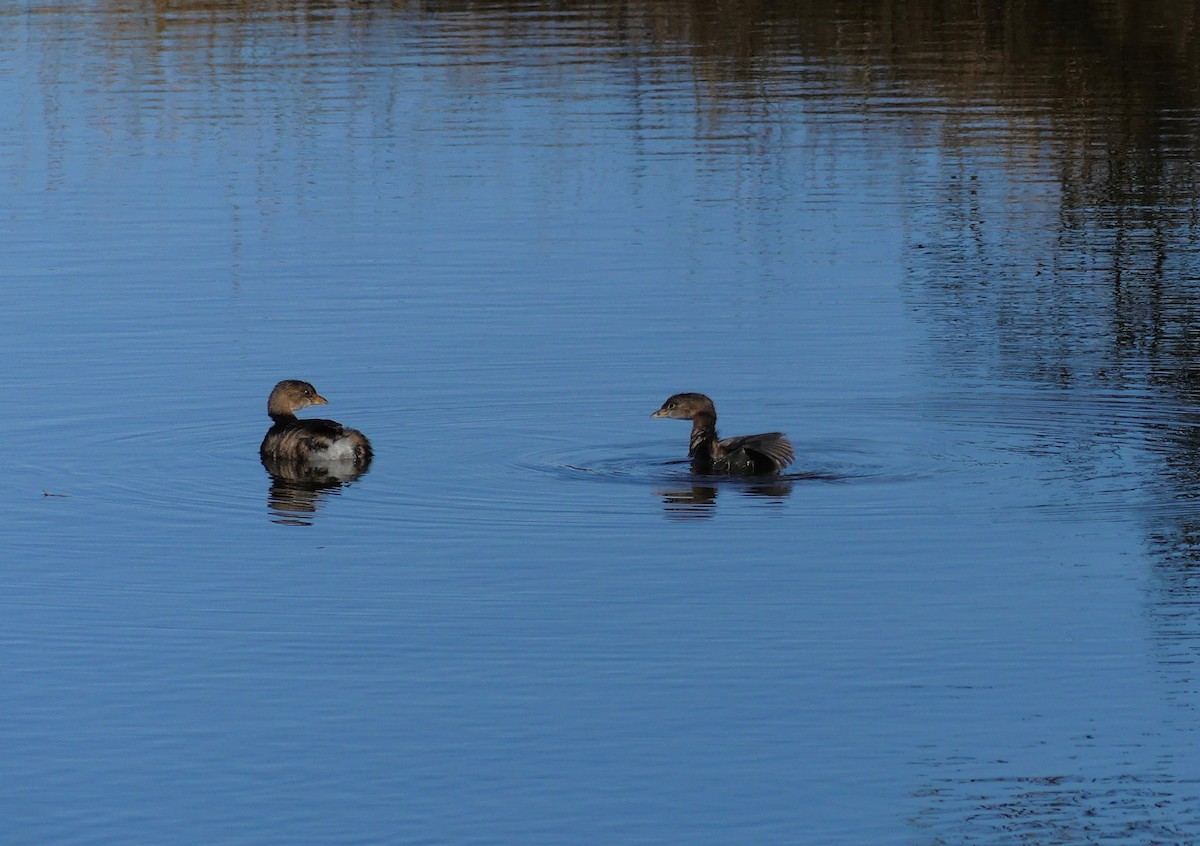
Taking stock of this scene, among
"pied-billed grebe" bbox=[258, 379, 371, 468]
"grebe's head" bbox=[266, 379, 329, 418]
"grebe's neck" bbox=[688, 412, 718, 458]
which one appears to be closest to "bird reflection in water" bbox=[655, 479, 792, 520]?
"grebe's neck" bbox=[688, 412, 718, 458]

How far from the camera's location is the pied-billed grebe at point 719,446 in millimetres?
11984

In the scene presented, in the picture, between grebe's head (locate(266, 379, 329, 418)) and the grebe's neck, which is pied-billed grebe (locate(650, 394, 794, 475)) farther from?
grebe's head (locate(266, 379, 329, 418))

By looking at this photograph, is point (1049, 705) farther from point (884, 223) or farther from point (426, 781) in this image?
point (884, 223)

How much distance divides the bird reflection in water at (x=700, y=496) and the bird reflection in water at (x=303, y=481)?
1749mm

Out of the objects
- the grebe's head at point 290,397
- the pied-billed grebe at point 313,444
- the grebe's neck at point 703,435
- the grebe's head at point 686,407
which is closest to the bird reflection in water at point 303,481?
the pied-billed grebe at point 313,444

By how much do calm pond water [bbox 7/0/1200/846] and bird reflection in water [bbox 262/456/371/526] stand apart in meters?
0.07

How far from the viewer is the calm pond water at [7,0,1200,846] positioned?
7.34m

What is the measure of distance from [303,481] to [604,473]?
5.35 feet

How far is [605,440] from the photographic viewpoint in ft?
41.9

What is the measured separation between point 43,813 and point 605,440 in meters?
6.06

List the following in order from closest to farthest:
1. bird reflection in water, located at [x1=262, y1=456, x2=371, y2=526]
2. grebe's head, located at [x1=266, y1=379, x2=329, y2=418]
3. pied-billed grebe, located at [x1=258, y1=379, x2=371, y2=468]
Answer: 1. bird reflection in water, located at [x1=262, y1=456, x2=371, y2=526]
2. pied-billed grebe, located at [x1=258, y1=379, x2=371, y2=468]
3. grebe's head, located at [x1=266, y1=379, x2=329, y2=418]

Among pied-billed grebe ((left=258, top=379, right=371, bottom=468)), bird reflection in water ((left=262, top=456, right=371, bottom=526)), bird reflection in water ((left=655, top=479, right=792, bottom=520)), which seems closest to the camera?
bird reflection in water ((left=655, top=479, right=792, bottom=520))

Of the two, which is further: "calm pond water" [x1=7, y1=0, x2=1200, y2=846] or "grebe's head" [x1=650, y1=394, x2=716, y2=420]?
"grebe's head" [x1=650, y1=394, x2=716, y2=420]

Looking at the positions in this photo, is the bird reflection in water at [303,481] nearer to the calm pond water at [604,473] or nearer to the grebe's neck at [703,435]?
the calm pond water at [604,473]
